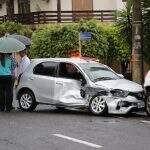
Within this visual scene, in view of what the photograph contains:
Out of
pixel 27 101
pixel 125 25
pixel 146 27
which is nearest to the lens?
pixel 27 101

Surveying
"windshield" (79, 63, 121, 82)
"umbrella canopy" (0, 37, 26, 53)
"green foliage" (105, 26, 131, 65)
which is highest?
"umbrella canopy" (0, 37, 26, 53)

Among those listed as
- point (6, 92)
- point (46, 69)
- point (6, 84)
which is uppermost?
point (46, 69)

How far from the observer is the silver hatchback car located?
15898mm

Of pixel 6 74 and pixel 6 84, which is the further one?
pixel 6 84

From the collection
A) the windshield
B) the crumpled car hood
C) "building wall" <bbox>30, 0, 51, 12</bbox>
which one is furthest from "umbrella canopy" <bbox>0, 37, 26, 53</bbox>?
"building wall" <bbox>30, 0, 51, 12</bbox>

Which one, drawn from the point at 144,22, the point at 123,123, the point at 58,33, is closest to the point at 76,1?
the point at 58,33

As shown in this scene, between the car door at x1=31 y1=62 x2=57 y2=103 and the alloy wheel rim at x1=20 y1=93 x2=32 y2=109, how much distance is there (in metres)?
0.34

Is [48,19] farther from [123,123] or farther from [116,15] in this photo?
[123,123]

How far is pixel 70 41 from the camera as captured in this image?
33156mm

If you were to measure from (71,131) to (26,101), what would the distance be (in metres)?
4.57

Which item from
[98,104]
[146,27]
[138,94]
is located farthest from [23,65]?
[146,27]

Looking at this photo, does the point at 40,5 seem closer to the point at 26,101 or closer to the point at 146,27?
the point at 146,27

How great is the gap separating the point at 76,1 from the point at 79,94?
26047 mm

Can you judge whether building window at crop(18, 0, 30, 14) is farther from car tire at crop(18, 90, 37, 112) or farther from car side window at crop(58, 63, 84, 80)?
car side window at crop(58, 63, 84, 80)
